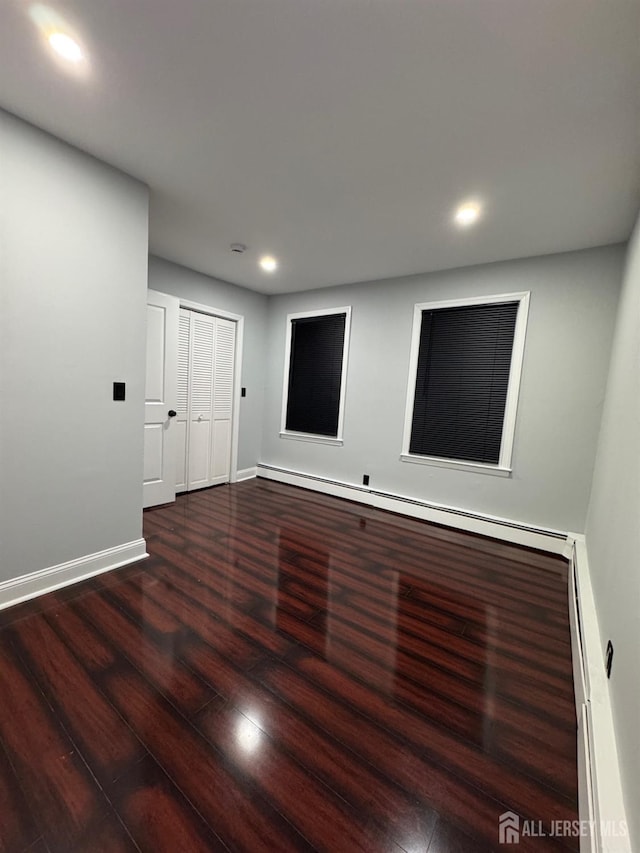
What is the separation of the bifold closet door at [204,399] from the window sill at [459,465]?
240 centimetres

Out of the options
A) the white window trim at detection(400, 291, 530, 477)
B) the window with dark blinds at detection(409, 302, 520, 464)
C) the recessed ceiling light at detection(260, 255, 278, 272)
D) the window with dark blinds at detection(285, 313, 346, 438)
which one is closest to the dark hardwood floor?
the white window trim at detection(400, 291, 530, 477)

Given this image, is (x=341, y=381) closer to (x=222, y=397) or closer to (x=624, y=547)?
(x=222, y=397)

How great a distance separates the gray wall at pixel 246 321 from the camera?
3.94 metres

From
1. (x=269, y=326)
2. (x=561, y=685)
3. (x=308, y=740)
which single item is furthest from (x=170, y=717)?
(x=269, y=326)

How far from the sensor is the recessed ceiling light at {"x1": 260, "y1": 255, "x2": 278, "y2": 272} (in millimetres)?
3588

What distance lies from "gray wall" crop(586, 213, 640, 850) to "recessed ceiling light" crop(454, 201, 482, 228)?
3.18ft

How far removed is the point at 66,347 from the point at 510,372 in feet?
11.6

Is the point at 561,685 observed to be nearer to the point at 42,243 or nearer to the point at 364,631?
the point at 364,631

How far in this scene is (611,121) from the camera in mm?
1620

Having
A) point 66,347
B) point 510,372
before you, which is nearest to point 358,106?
point 66,347

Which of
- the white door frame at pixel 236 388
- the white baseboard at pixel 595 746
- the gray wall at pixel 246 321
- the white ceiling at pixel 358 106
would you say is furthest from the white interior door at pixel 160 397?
the white baseboard at pixel 595 746

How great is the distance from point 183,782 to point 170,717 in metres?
0.27

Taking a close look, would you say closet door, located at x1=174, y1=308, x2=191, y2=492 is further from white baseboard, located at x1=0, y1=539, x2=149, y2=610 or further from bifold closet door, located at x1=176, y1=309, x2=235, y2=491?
white baseboard, located at x1=0, y1=539, x2=149, y2=610

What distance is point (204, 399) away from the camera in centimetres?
435
